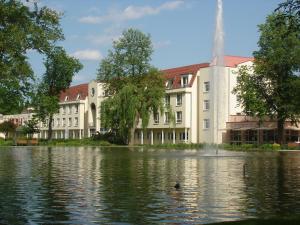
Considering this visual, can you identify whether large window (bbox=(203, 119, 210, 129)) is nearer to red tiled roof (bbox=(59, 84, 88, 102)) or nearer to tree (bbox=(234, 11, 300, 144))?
tree (bbox=(234, 11, 300, 144))

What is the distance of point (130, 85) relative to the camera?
77.5 metres

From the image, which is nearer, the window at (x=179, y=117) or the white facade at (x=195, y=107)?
the white facade at (x=195, y=107)

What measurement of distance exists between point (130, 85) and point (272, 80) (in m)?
20.4

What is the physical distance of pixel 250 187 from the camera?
723 inches

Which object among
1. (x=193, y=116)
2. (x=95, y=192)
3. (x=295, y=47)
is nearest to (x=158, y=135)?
(x=193, y=116)

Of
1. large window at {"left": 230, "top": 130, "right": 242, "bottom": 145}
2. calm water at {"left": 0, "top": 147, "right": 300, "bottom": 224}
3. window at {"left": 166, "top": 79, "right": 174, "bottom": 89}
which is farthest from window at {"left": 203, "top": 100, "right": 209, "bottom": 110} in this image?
calm water at {"left": 0, "top": 147, "right": 300, "bottom": 224}

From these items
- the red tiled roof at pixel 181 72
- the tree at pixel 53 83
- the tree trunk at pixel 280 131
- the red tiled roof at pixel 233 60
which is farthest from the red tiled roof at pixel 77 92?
the tree trunk at pixel 280 131

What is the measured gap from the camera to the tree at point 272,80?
65.7 metres

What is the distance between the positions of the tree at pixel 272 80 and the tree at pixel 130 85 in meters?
13.6

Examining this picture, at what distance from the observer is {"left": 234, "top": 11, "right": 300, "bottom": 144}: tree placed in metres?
65.7

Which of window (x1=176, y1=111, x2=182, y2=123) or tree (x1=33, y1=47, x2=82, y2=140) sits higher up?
tree (x1=33, y1=47, x2=82, y2=140)

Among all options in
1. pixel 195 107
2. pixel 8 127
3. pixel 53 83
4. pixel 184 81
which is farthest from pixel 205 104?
pixel 8 127

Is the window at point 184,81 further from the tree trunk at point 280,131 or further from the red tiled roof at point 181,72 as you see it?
the tree trunk at point 280,131

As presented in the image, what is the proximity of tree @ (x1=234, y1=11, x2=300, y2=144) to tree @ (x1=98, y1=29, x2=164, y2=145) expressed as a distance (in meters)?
13.6
